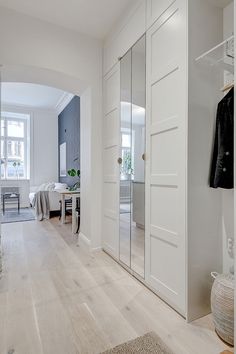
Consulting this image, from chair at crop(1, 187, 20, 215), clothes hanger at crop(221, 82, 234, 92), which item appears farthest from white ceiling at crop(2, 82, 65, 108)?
clothes hanger at crop(221, 82, 234, 92)

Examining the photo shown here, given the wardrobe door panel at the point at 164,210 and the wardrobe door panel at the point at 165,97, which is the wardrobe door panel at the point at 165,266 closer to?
the wardrobe door panel at the point at 164,210

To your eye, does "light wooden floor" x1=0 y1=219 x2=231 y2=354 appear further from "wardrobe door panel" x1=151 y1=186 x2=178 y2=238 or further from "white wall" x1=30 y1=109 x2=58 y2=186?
"white wall" x1=30 y1=109 x2=58 y2=186

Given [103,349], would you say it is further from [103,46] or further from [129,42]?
[103,46]

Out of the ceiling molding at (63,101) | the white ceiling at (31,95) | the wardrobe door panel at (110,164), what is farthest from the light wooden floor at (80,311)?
the ceiling molding at (63,101)

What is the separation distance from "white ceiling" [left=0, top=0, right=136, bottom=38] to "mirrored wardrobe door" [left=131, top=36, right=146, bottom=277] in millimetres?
587

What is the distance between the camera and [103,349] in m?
1.34

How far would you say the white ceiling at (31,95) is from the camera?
542cm

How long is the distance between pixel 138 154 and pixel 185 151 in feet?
2.38

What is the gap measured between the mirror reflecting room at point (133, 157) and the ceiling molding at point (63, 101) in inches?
145

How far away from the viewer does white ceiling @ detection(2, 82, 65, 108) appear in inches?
213

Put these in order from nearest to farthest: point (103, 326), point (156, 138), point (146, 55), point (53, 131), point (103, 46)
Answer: point (103, 326) → point (156, 138) → point (146, 55) → point (103, 46) → point (53, 131)

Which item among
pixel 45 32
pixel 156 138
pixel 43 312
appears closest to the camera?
pixel 43 312

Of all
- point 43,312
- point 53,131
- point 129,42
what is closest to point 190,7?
point 129,42

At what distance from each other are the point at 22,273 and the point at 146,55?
2573 millimetres
